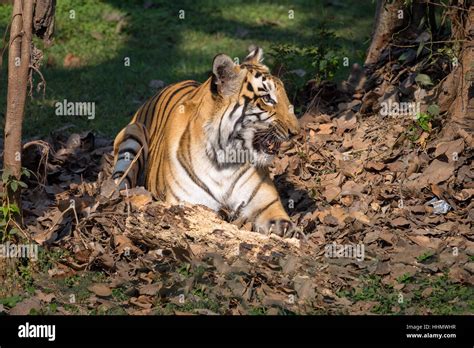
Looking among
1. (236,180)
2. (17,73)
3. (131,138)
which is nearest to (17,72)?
(17,73)

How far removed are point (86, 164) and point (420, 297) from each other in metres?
4.11

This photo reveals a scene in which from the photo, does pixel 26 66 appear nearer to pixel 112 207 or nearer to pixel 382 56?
pixel 112 207

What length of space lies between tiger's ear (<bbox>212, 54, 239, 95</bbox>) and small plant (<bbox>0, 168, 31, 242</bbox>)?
5.82 feet

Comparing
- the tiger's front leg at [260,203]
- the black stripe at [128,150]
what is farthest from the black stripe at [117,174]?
the tiger's front leg at [260,203]

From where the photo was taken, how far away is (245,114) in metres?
7.52

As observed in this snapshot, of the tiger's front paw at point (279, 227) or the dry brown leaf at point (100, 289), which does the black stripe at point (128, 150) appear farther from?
the dry brown leaf at point (100, 289)

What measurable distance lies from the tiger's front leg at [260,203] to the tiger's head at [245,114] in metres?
0.19

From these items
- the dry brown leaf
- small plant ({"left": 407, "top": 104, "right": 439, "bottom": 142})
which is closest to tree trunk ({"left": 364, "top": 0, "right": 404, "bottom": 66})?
small plant ({"left": 407, "top": 104, "right": 439, "bottom": 142})

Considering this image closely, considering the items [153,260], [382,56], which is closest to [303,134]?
[382,56]

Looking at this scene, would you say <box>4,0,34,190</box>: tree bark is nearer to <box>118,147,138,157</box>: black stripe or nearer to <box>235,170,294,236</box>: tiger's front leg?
<box>235,170,294,236</box>: tiger's front leg

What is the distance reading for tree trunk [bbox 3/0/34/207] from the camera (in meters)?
6.37

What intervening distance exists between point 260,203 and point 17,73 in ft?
7.33

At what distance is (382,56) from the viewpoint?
9688 mm

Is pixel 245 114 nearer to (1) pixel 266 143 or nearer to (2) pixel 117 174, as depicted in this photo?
(1) pixel 266 143
